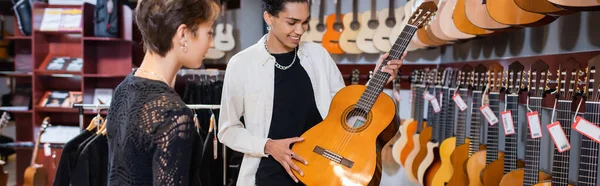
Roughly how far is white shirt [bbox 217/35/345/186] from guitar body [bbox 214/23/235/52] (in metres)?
4.14

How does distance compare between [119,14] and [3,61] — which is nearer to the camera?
[119,14]

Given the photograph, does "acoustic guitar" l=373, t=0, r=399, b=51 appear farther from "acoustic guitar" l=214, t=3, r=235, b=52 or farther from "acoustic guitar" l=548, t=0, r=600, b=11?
"acoustic guitar" l=548, t=0, r=600, b=11

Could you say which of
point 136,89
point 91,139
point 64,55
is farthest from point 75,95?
point 136,89

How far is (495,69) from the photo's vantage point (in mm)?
2715

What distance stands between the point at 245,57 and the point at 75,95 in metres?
4.32

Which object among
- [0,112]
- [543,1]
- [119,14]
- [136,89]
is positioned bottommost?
[0,112]

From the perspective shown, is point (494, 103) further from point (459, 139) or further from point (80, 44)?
point (80, 44)

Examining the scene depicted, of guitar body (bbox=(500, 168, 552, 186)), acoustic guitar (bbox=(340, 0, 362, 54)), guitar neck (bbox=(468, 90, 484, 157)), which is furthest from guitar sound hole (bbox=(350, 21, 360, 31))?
guitar body (bbox=(500, 168, 552, 186))

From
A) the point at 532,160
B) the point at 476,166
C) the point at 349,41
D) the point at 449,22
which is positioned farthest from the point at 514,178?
the point at 349,41

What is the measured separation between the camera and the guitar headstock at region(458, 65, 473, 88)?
317cm

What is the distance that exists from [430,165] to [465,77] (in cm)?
75

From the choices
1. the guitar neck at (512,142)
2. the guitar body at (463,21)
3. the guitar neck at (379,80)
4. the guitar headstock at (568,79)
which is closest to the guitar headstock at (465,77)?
the guitar body at (463,21)

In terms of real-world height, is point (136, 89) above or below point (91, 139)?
above

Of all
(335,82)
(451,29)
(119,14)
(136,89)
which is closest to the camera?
(136,89)
